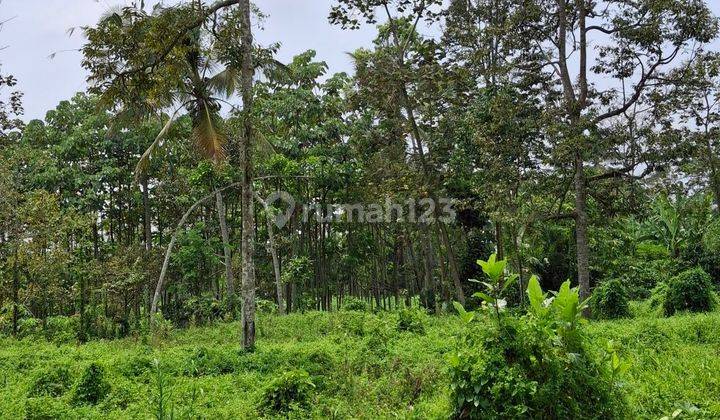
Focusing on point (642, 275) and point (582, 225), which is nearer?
point (582, 225)

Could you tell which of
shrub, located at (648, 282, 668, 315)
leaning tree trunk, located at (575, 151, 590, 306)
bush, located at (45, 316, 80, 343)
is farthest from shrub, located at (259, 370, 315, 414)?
shrub, located at (648, 282, 668, 315)

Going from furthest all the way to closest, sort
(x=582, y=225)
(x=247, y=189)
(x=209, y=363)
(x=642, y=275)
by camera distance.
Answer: (x=642, y=275)
(x=582, y=225)
(x=247, y=189)
(x=209, y=363)

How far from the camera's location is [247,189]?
886 centimetres

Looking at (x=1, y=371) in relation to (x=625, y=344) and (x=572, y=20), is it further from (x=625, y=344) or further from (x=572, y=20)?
(x=572, y=20)

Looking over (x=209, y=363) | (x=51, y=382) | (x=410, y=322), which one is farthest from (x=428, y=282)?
(x=51, y=382)

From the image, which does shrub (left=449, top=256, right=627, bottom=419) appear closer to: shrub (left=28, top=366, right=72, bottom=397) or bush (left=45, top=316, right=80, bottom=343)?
shrub (left=28, top=366, right=72, bottom=397)

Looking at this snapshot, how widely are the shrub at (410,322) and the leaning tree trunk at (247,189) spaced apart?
3.11m

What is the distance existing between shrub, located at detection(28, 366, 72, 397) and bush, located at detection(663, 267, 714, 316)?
1205cm

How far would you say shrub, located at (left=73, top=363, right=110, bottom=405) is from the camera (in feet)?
20.5

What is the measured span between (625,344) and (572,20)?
7.69 meters

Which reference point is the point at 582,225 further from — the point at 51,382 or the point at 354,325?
the point at 51,382

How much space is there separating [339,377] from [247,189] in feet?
11.9

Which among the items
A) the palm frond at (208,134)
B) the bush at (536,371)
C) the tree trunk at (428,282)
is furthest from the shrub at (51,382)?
the tree trunk at (428,282)

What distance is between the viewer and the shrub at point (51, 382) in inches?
266
